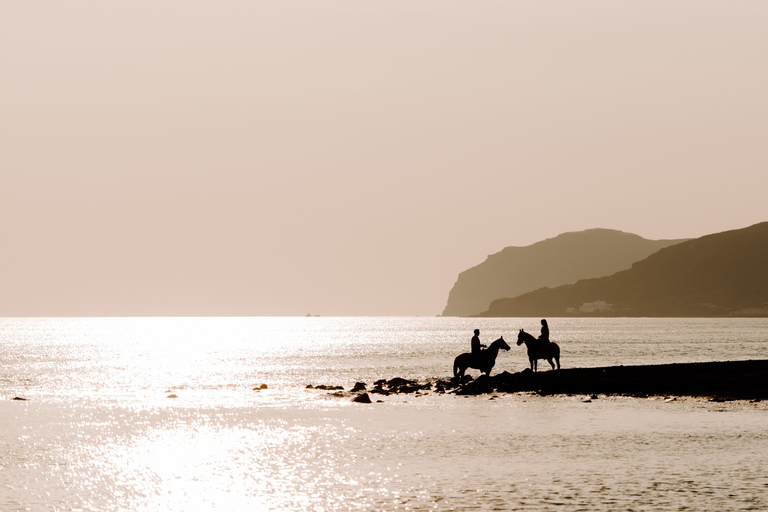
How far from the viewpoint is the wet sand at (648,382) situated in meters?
43.1

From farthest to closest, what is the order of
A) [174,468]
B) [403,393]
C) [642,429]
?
[403,393], [642,429], [174,468]

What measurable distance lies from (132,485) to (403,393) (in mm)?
27448

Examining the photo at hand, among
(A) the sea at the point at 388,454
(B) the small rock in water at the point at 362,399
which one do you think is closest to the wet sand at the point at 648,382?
(A) the sea at the point at 388,454

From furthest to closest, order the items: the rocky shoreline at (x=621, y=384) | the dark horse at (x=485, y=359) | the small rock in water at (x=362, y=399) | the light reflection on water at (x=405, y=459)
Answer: the dark horse at (x=485, y=359)
the small rock in water at (x=362, y=399)
the rocky shoreline at (x=621, y=384)
the light reflection on water at (x=405, y=459)

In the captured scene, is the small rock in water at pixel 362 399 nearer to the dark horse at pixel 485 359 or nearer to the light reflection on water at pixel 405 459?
the light reflection on water at pixel 405 459

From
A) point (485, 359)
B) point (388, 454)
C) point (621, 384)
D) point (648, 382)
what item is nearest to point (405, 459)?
point (388, 454)

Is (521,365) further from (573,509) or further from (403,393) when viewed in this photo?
(573,509)

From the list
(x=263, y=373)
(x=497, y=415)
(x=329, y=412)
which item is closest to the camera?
(x=497, y=415)

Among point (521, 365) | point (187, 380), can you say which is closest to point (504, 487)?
point (187, 380)

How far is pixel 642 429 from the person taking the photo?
30.7 metres

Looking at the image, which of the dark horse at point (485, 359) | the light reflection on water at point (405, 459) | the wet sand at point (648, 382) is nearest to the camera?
the light reflection on water at point (405, 459)

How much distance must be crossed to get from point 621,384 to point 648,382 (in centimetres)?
168

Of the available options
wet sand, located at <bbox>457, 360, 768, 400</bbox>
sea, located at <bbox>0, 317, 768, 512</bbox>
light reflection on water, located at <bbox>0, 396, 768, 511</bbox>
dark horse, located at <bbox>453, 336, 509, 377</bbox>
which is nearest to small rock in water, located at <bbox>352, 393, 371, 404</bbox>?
sea, located at <bbox>0, 317, 768, 512</bbox>

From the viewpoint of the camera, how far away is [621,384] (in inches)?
1836
